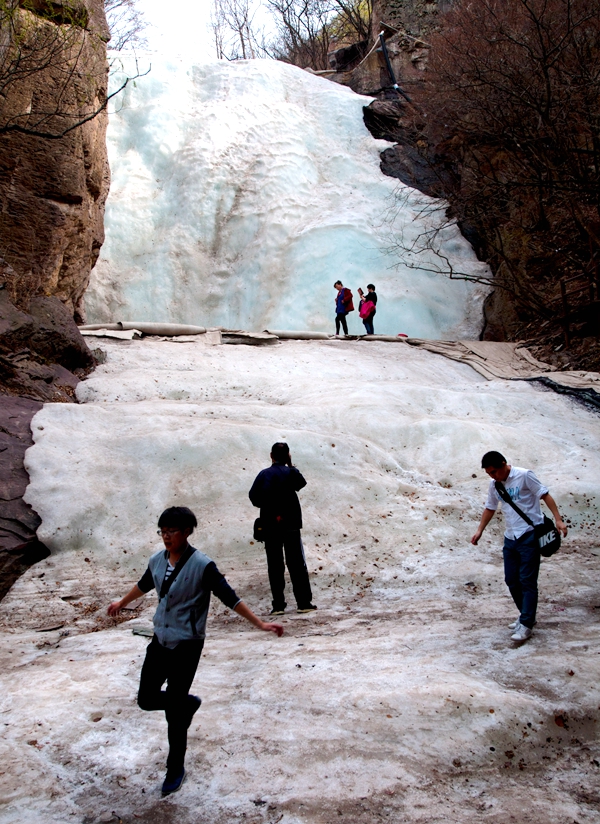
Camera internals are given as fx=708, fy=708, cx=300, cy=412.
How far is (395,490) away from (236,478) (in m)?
1.80

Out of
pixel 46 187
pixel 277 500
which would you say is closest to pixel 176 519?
pixel 277 500

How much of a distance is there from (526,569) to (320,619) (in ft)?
5.51

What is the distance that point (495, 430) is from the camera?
30.2ft

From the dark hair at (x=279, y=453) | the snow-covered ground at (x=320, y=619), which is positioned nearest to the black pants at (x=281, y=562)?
the snow-covered ground at (x=320, y=619)

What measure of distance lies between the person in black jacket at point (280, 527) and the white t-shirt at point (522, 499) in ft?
5.44

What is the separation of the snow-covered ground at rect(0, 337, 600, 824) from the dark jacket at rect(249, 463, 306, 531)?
2.48 ft

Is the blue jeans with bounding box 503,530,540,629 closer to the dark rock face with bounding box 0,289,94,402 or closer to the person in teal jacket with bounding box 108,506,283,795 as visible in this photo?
the person in teal jacket with bounding box 108,506,283,795

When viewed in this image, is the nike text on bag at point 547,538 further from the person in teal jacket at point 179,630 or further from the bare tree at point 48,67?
the bare tree at point 48,67

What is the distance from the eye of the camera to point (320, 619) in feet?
18.3

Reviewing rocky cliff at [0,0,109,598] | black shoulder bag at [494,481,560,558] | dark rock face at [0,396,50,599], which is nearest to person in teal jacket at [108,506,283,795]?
black shoulder bag at [494,481,560,558]

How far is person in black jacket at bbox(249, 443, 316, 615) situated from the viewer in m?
5.71

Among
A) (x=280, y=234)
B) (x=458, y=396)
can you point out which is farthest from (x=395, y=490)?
(x=280, y=234)

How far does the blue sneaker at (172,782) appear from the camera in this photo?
3.18 metres

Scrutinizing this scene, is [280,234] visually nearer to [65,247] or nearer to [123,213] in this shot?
[123,213]
